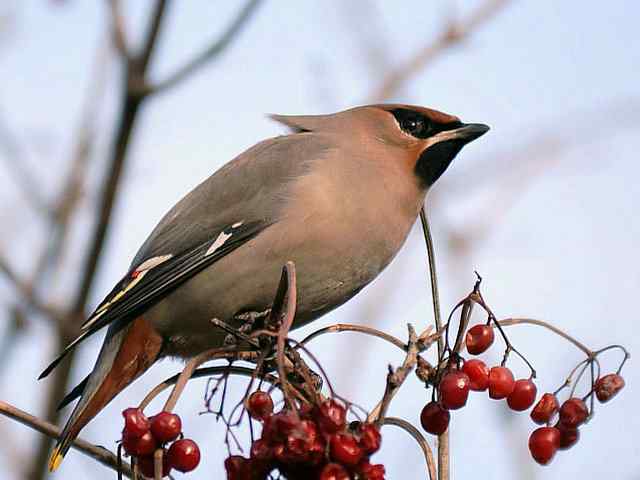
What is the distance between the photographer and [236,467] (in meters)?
2.20

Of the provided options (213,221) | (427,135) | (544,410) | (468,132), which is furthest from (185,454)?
(427,135)

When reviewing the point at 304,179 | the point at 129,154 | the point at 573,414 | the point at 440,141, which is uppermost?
the point at 440,141

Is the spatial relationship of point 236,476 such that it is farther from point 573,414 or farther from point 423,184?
point 423,184

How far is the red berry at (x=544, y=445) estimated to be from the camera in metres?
2.53

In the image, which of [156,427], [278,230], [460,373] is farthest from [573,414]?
[278,230]

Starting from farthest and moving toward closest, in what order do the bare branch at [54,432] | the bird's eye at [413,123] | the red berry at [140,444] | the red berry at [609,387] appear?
the bird's eye at [413,123] → the red berry at [609,387] → the bare branch at [54,432] → the red berry at [140,444]

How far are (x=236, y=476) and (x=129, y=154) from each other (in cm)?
148

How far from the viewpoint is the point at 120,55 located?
345 cm

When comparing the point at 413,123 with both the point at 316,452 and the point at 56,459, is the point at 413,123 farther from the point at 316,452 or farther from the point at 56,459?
the point at 316,452

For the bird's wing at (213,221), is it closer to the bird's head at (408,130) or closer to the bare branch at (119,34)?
the bird's head at (408,130)

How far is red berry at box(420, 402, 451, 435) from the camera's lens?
93.7 inches

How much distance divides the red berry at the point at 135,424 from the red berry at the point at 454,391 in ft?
2.04

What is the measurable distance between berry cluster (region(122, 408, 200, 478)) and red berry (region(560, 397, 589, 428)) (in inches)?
33.4

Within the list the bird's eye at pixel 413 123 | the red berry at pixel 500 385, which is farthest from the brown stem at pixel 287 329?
the bird's eye at pixel 413 123
